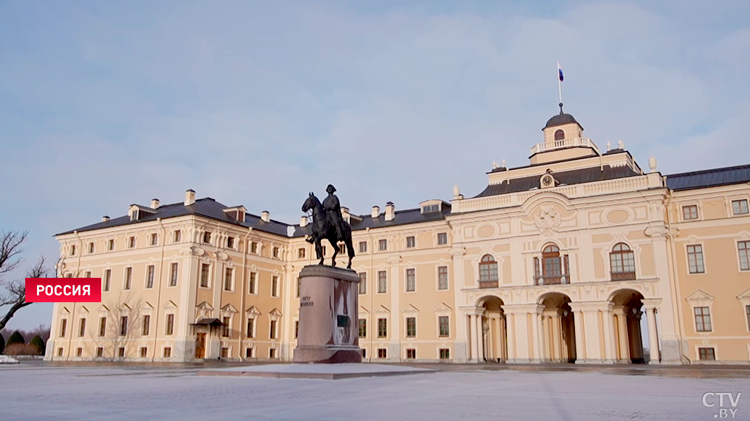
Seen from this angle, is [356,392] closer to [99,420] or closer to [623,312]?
[99,420]

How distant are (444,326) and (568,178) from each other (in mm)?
14445

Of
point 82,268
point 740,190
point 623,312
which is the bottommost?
point 623,312

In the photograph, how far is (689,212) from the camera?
39.4 metres

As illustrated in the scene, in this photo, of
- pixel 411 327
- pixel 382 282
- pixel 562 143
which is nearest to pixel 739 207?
pixel 562 143

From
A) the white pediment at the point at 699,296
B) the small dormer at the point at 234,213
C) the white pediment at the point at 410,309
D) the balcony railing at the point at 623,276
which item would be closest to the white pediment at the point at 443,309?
the white pediment at the point at 410,309

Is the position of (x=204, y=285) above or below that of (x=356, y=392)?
above

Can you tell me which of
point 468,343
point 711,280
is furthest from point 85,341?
point 711,280

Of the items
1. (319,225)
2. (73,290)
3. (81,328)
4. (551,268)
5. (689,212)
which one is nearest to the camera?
(319,225)

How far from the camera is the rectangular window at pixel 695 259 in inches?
1513

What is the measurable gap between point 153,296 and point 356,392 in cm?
3678

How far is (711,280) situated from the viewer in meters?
37.8

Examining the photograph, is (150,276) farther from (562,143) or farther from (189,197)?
(562,143)

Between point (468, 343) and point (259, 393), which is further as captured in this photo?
point (468, 343)

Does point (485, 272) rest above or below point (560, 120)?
below
